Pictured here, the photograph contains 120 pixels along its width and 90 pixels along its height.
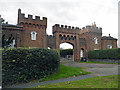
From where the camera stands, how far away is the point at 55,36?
27.0 meters

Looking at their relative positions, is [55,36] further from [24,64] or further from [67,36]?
[24,64]

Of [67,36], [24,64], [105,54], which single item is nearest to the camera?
[24,64]

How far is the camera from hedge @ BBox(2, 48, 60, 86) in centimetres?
818

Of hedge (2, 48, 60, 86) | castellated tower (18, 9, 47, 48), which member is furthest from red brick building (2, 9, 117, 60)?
hedge (2, 48, 60, 86)

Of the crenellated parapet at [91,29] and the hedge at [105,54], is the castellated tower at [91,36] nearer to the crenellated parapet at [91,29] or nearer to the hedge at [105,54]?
the crenellated parapet at [91,29]

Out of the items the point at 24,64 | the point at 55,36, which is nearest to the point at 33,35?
the point at 55,36

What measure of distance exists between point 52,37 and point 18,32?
830cm

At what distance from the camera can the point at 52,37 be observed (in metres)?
26.8

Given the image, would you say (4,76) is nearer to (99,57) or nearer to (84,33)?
(99,57)

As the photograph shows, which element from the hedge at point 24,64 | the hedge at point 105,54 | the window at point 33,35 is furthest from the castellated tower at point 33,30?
the hedge at point 24,64

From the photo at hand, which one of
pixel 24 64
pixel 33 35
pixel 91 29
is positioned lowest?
pixel 24 64

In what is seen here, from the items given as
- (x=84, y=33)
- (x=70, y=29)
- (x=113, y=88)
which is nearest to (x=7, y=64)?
(x=113, y=88)

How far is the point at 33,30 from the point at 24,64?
15.8 meters

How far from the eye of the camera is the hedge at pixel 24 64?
8.18 meters
